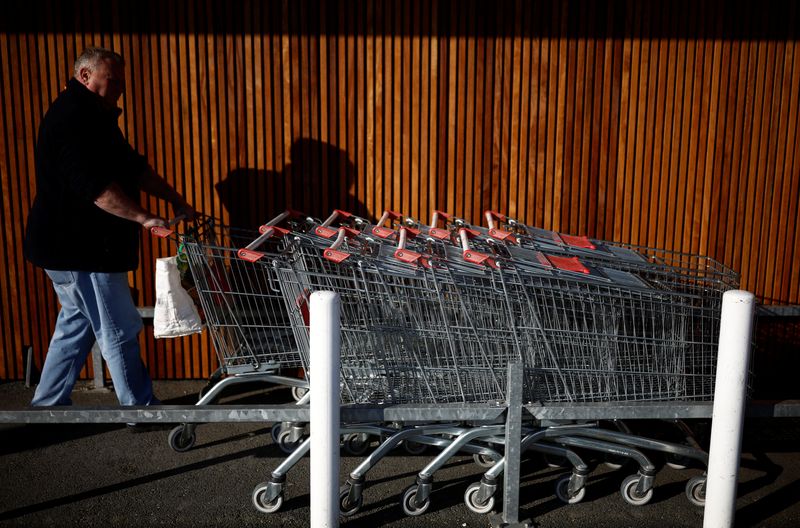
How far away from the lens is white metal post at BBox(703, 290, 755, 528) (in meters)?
3.33

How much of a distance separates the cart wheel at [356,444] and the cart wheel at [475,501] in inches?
31.3

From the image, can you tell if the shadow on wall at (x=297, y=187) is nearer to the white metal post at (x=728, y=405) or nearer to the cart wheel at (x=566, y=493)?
the cart wheel at (x=566, y=493)

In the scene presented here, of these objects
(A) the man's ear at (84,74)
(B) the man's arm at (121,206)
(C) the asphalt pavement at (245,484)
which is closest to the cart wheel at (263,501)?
(C) the asphalt pavement at (245,484)

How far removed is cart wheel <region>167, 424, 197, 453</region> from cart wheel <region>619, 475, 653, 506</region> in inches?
95.6

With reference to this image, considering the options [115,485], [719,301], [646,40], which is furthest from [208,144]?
[719,301]

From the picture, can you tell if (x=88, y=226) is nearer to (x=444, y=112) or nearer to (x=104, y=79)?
(x=104, y=79)

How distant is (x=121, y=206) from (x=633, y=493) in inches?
122

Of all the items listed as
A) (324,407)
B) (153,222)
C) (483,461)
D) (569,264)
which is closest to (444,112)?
(569,264)

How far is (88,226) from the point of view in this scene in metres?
4.32

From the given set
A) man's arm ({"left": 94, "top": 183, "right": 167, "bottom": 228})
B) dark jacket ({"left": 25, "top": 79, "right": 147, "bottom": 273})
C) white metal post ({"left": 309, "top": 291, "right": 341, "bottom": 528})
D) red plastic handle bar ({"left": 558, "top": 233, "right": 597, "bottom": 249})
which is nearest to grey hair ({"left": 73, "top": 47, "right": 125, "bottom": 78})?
dark jacket ({"left": 25, "top": 79, "right": 147, "bottom": 273})

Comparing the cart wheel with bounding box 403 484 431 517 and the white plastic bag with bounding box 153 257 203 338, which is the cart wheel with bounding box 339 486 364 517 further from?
the white plastic bag with bounding box 153 257 203 338

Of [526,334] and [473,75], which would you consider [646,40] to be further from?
[526,334]

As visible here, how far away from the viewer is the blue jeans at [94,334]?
4.39 meters

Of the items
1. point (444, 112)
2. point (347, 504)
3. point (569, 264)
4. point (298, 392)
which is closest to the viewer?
point (347, 504)
